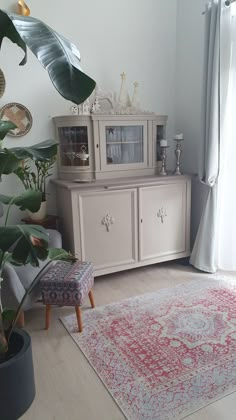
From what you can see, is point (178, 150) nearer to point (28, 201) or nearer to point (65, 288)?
point (65, 288)

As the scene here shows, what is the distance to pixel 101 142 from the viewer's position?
2.81 metres

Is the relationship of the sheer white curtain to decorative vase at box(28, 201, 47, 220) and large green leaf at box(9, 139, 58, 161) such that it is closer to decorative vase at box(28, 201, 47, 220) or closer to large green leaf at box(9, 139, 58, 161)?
decorative vase at box(28, 201, 47, 220)

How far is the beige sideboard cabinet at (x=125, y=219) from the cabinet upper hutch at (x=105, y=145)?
147 mm

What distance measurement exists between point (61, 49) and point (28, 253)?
28.4 inches

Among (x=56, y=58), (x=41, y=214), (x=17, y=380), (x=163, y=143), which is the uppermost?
(x=56, y=58)

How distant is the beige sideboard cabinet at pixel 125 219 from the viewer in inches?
102

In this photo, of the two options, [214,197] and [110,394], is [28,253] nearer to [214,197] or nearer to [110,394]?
[110,394]

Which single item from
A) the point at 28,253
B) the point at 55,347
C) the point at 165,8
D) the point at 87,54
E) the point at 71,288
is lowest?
the point at 55,347

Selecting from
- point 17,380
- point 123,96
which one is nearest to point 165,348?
point 17,380

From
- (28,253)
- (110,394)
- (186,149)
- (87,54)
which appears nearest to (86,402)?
(110,394)

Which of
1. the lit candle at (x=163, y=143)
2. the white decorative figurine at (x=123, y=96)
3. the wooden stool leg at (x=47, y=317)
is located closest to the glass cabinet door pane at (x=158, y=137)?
the lit candle at (x=163, y=143)

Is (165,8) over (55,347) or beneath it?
over

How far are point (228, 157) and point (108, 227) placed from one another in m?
1.23

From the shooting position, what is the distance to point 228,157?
109 inches
